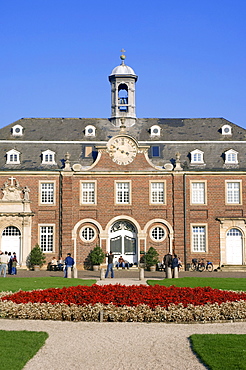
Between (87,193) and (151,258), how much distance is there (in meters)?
6.68

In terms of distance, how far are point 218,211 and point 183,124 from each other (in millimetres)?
8319

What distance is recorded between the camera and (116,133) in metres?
44.2

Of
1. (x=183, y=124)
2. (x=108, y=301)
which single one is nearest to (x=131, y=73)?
(x=183, y=124)

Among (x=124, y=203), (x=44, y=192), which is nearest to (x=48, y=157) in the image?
(x=44, y=192)

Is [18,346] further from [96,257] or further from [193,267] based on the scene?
[193,267]

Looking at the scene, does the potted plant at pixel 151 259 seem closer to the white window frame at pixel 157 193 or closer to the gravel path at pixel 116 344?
the white window frame at pixel 157 193

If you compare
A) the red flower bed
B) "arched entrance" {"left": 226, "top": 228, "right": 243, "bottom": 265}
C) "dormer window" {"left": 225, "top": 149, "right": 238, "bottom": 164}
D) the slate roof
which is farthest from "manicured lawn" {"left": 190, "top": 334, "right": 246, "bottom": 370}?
"dormer window" {"left": 225, "top": 149, "right": 238, "bottom": 164}

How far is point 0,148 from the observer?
140 feet

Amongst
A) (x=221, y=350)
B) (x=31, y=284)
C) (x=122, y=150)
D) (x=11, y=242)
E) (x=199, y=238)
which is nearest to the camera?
(x=221, y=350)

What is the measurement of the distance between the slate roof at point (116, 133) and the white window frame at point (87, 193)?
5.18 feet

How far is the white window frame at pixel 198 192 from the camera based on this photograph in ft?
136

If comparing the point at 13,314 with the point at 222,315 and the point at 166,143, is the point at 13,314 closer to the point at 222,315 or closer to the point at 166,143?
the point at 222,315

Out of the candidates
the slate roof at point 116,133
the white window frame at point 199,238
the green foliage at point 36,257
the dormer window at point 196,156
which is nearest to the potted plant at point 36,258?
the green foliage at point 36,257

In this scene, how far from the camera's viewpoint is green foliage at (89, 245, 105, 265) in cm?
3945
